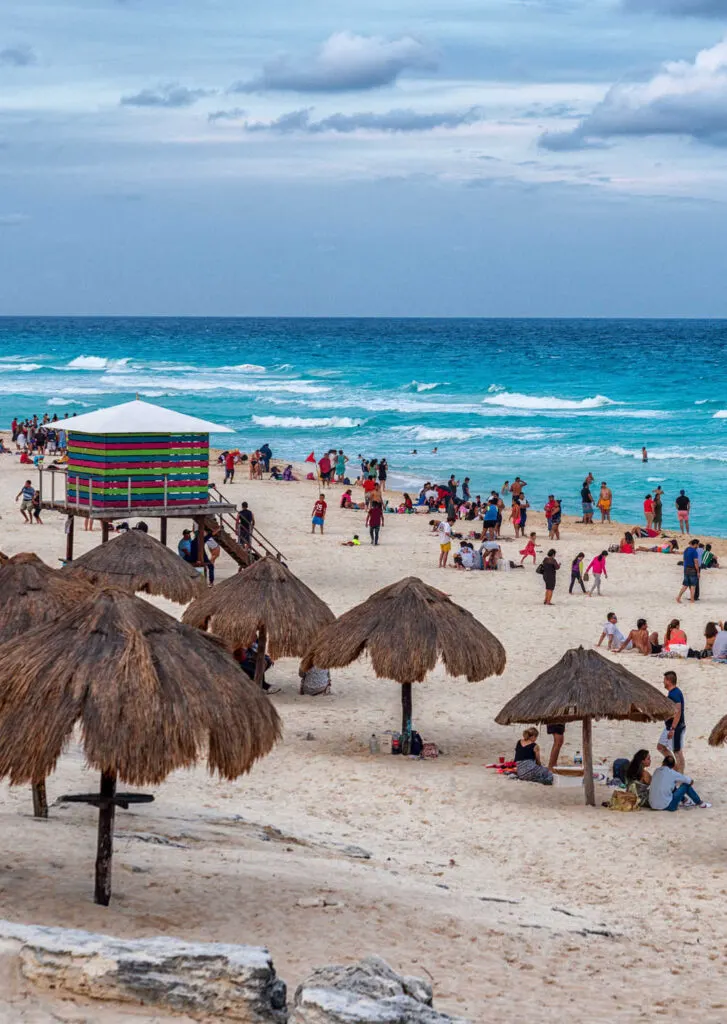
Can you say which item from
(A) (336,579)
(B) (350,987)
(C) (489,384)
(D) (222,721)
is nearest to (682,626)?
(A) (336,579)

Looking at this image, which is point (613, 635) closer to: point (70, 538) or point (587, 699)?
point (587, 699)

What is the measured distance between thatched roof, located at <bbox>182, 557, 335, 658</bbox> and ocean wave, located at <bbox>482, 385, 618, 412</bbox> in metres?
57.2

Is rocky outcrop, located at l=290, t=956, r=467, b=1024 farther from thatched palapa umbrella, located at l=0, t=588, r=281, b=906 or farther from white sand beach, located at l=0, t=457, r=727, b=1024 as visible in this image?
thatched palapa umbrella, located at l=0, t=588, r=281, b=906

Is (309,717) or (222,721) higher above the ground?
(222,721)

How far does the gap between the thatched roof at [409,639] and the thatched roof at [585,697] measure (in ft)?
3.91

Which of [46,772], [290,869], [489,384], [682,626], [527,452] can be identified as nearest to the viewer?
[46,772]

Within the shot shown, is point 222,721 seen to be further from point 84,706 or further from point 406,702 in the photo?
point 406,702

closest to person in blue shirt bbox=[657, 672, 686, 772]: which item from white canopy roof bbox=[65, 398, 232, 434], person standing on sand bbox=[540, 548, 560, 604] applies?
person standing on sand bbox=[540, 548, 560, 604]

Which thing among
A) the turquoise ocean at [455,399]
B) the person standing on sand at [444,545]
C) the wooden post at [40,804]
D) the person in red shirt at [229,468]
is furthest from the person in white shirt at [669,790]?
the person in red shirt at [229,468]

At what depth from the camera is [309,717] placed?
16.8 m

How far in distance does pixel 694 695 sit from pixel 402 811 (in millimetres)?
6069

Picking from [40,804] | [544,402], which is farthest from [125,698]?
[544,402]

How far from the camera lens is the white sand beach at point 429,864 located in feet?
28.6

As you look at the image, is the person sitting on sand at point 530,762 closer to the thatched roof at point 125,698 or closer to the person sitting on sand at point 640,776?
the person sitting on sand at point 640,776
